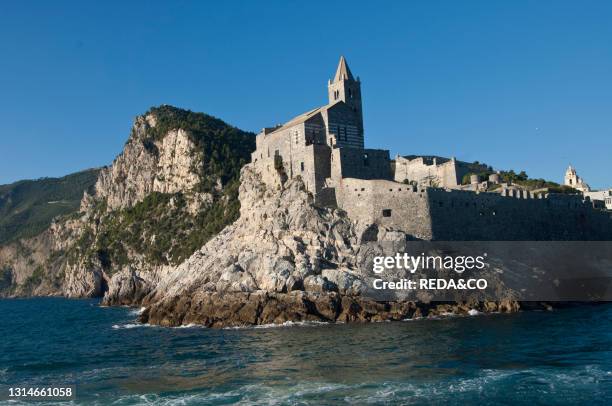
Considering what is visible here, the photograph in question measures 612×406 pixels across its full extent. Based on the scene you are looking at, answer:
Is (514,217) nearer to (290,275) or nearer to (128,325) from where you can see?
(290,275)

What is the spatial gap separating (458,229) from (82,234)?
83.4 metres

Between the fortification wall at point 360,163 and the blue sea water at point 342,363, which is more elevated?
the fortification wall at point 360,163

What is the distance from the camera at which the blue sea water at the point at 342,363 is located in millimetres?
22453

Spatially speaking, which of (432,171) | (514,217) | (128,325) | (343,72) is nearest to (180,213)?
(432,171)

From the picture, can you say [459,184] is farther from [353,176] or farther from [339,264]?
[339,264]

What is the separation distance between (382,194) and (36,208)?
158m

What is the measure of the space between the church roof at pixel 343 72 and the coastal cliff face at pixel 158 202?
2778 cm

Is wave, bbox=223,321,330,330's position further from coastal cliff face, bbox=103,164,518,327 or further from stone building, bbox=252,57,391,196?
stone building, bbox=252,57,391,196

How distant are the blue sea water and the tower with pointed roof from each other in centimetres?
2294

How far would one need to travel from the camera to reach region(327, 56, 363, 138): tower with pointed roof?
55.7 meters

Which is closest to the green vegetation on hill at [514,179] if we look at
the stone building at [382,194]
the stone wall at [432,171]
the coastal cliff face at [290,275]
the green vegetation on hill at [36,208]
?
the stone wall at [432,171]

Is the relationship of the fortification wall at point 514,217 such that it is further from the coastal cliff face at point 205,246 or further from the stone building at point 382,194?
the coastal cliff face at point 205,246

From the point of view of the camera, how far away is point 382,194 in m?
46.9

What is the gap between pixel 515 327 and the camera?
35.3 metres
